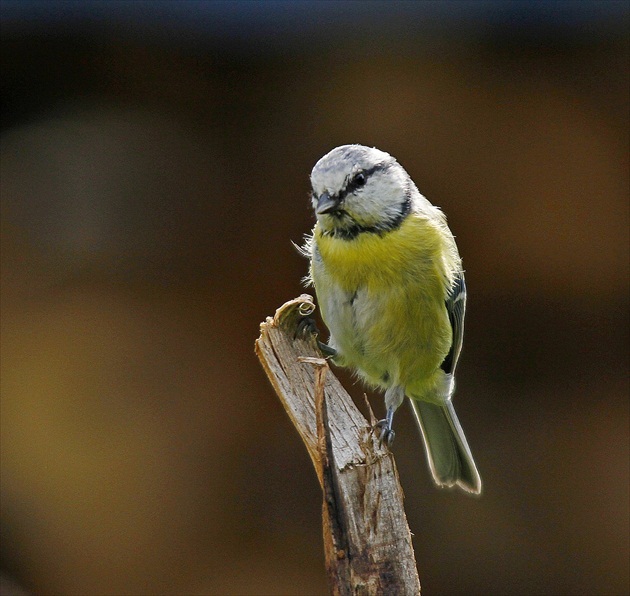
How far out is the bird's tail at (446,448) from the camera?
8.61 ft

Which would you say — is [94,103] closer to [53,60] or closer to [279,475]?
[53,60]

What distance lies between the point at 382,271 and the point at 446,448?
796 millimetres

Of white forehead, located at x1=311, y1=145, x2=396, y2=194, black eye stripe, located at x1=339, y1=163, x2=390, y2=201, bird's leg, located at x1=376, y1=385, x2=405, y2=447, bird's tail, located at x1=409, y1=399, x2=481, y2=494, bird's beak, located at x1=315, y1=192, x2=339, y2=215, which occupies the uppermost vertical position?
white forehead, located at x1=311, y1=145, x2=396, y2=194

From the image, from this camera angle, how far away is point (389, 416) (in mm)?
2154

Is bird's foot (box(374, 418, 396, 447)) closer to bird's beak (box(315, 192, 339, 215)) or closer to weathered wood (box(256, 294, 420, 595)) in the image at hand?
weathered wood (box(256, 294, 420, 595))

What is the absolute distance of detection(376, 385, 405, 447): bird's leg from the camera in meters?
1.86

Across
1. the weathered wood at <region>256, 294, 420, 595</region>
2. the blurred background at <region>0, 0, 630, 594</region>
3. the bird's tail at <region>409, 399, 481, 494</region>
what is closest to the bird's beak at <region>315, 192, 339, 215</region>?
the weathered wood at <region>256, 294, 420, 595</region>

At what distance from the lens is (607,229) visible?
3.49m

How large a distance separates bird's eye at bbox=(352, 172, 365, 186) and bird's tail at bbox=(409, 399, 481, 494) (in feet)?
3.05

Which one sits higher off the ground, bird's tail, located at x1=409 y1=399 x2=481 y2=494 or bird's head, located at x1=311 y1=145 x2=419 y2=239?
bird's head, located at x1=311 y1=145 x2=419 y2=239

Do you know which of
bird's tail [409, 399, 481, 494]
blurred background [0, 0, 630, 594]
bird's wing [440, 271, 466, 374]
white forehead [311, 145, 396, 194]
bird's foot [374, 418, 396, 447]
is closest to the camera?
bird's foot [374, 418, 396, 447]

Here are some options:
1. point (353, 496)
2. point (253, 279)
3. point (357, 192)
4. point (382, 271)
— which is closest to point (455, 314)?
point (382, 271)

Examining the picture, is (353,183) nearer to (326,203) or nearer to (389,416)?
(326,203)

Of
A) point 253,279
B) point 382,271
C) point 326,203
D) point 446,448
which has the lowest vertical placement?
point 446,448
